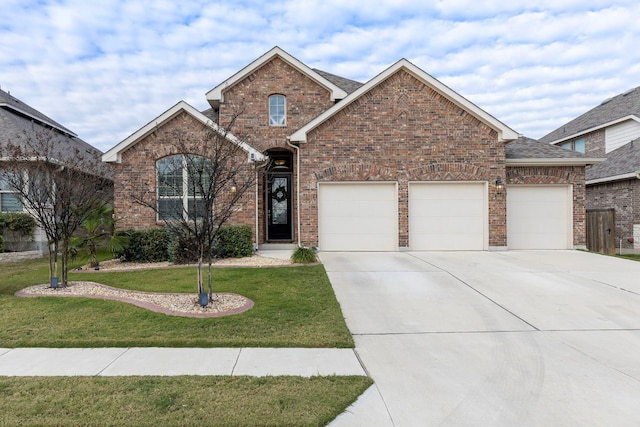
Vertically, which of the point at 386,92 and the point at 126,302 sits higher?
the point at 386,92

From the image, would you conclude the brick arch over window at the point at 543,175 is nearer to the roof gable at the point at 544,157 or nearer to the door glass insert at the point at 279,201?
the roof gable at the point at 544,157

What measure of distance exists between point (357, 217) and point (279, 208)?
3.69 meters

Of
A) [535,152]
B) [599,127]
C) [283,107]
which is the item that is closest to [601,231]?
[535,152]

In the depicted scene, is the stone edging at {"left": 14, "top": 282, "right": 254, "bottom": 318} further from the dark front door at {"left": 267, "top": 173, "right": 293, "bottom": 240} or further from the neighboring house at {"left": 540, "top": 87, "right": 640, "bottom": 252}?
the neighboring house at {"left": 540, "top": 87, "right": 640, "bottom": 252}

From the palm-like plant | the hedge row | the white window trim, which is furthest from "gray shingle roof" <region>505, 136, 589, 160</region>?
the palm-like plant

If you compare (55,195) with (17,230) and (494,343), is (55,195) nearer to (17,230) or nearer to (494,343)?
(17,230)

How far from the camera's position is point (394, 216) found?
12391 millimetres

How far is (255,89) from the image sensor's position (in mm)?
14000

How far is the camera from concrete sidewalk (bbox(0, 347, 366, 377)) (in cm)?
390

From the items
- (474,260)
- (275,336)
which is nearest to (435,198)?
(474,260)

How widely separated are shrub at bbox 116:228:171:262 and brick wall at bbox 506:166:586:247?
458 inches

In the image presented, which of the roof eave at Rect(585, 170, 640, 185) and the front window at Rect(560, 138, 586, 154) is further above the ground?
the front window at Rect(560, 138, 586, 154)

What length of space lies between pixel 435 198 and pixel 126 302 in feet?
32.2

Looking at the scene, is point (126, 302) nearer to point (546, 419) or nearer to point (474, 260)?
point (546, 419)
